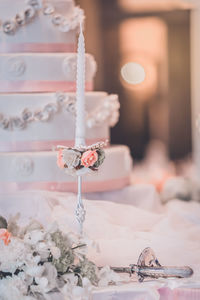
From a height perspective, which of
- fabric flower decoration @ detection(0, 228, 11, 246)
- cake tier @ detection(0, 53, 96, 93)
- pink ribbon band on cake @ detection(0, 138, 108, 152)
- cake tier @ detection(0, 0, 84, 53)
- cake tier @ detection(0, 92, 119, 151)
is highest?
cake tier @ detection(0, 0, 84, 53)

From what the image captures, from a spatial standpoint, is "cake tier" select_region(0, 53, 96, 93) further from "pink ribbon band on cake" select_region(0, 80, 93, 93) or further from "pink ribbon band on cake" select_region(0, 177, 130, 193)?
"pink ribbon band on cake" select_region(0, 177, 130, 193)

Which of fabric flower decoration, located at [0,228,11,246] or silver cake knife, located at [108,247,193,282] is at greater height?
fabric flower decoration, located at [0,228,11,246]

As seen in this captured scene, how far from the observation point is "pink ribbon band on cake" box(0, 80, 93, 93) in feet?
6.69

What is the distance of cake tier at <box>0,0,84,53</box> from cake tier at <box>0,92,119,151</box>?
20cm

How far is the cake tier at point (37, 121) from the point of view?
6.55ft

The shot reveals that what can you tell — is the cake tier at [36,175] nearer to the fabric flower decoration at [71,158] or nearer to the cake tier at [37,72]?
the cake tier at [37,72]

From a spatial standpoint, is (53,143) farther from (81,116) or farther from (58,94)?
(81,116)

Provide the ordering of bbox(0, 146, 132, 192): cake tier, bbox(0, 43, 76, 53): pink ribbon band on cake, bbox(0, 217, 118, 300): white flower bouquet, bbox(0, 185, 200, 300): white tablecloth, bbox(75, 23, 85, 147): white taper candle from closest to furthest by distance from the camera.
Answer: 1. bbox(0, 217, 118, 300): white flower bouquet
2. bbox(0, 185, 200, 300): white tablecloth
3. bbox(75, 23, 85, 147): white taper candle
4. bbox(0, 146, 132, 192): cake tier
5. bbox(0, 43, 76, 53): pink ribbon band on cake

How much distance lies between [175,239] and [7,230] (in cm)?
56

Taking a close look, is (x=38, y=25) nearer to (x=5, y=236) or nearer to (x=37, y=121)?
(x=37, y=121)

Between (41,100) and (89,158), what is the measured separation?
0.69 meters

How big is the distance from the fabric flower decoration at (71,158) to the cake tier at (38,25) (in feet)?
2.63

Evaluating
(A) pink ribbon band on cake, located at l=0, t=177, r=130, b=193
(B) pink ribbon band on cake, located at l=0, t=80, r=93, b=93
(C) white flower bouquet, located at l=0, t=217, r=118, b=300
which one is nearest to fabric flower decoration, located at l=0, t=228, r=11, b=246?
(C) white flower bouquet, located at l=0, t=217, r=118, b=300

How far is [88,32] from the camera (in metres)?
6.17
